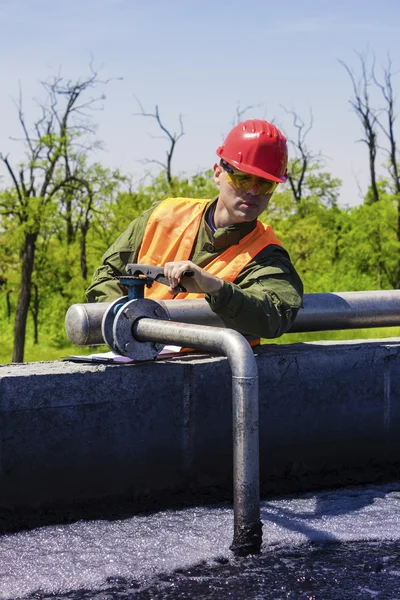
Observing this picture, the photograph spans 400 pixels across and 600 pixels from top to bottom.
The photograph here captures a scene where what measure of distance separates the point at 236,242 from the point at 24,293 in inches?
846

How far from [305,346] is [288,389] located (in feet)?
1.04

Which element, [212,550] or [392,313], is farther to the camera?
[392,313]

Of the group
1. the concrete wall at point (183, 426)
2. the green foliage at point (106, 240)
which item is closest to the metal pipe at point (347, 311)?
the concrete wall at point (183, 426)

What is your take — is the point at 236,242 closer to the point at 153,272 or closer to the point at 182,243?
the point at 182,243

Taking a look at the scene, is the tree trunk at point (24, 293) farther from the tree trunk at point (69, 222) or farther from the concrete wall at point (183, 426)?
the concrete wall at point (183, 426)

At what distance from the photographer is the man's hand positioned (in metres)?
3.75

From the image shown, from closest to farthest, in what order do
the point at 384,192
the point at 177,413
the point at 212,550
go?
the point at 212,550 < the point at 177,413 < the point at 384,192

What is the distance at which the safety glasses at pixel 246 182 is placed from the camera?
14.6 ft

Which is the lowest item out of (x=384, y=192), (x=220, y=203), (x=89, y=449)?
(x=89, y=449)

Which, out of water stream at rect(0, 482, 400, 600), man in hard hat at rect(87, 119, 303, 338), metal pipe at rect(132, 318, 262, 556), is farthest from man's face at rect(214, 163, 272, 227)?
water stream at rect(0, 482, 400, 600)

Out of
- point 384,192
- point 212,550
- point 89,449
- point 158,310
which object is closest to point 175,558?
point 212,550

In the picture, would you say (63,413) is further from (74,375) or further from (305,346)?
(305,346)

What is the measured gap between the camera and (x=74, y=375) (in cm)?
405

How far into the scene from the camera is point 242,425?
11.4ft
